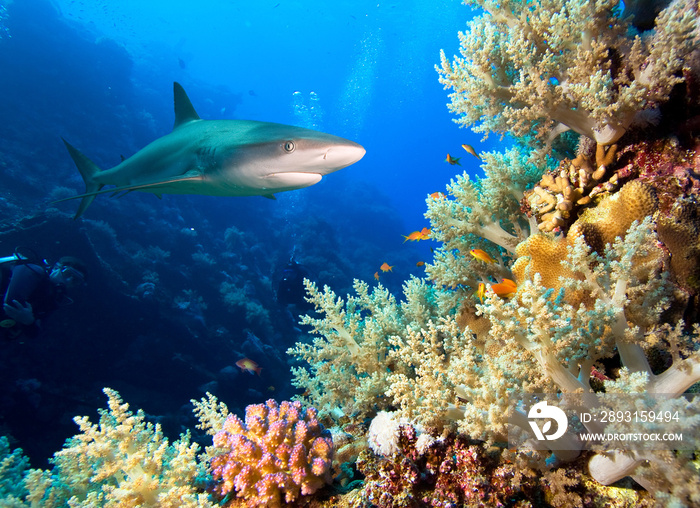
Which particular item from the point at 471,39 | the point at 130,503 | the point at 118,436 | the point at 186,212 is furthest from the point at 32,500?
the point at 186,212

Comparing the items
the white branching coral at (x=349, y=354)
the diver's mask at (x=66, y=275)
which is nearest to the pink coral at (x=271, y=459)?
the white branching coral at (x=349, y=354)

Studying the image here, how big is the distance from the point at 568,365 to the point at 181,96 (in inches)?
222

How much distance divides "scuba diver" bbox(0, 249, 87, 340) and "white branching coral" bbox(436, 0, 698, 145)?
962 centimetres

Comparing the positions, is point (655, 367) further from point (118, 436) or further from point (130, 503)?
point (118, 436)

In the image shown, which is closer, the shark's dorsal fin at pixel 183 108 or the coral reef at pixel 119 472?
Answer: the coral reef at pixel 119 472

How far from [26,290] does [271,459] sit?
866 cm

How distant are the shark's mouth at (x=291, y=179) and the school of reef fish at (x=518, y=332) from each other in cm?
150

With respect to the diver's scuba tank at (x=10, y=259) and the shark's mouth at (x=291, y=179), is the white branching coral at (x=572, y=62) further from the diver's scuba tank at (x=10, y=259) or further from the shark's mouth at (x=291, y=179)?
the diver's scuba tank at (x=10, y=259)

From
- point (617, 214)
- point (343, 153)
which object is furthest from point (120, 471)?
point (617, 214)

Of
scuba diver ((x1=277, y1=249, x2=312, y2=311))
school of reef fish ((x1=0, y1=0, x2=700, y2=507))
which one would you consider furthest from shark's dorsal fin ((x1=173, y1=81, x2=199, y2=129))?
scuba diver ((x1=277, y1=249, x2=312, y2=311))

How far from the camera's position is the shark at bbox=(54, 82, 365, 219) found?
242 cm

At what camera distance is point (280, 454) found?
2012 mm

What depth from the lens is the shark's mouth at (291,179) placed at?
2529 mm

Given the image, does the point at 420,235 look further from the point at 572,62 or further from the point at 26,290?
the point at 26,290
